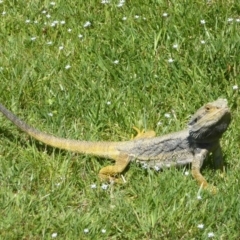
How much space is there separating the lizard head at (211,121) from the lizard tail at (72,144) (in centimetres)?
65

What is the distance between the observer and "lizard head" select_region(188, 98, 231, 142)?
20.3 ft

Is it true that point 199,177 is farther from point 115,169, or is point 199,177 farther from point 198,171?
point 115,169

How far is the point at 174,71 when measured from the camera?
24.2ft

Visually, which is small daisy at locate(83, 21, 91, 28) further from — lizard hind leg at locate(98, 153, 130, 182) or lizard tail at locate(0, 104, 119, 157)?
lizard hind leg at locate(98, 153, 130, 182)

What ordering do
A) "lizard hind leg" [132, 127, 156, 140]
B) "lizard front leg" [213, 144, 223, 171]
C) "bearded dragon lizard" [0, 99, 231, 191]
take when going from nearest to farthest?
"bearded dragon lizard" [0, 99, 231, 191] < "lizard front leg" [213, 144, 223, 171] < "lizard hind leg" [132, 127, 156, 140]

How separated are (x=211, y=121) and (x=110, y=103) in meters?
1.14

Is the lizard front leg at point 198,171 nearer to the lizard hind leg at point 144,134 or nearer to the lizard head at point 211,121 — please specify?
the lizard head at point 211,121

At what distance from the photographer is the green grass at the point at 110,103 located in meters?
5.94

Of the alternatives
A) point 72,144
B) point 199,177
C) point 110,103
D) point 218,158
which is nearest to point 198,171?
point 199,177

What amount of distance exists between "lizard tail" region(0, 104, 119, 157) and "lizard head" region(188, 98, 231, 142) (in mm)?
655

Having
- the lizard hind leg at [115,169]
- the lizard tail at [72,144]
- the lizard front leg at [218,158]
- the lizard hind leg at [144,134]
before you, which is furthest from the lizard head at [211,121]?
the lizard tail at [72,144]

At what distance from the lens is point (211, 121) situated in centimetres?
621

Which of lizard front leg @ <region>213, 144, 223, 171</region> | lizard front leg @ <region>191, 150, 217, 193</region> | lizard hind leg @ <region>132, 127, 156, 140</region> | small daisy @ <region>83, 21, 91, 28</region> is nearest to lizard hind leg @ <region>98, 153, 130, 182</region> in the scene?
lizard hind leg @ <region>132, 127, 156, 140</region>

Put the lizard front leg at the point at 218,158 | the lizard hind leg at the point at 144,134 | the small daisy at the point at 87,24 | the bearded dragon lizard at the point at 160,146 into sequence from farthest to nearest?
the small daisy at the point at 87,24 < the lizard hind leg at the point at 144,134 < the lizard front leg at the point at 218,158 < the bearded dragon lizard at the point at 160,146
